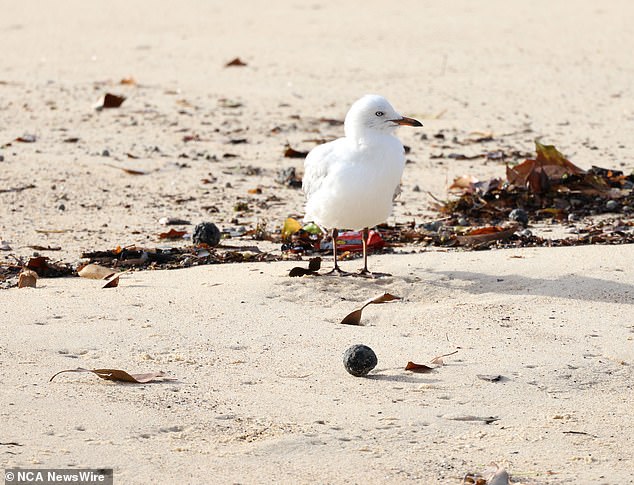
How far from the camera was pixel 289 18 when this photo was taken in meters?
17.4

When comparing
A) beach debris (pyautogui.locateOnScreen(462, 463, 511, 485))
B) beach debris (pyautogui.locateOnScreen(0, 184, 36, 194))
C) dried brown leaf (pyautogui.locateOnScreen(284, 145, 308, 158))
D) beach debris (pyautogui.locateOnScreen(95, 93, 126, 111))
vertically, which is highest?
beach debris (pyautogui.locateOnScreen(95, 93, 126, 111))

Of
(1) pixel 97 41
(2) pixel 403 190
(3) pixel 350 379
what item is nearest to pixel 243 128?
(2) pixel 403 190

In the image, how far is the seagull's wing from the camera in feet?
22.6

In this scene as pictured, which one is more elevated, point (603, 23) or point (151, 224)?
point (603, 23)

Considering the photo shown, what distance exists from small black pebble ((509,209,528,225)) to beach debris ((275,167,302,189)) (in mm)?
2069

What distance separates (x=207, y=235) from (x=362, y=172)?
141 centimetres

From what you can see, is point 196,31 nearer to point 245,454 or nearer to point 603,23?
point 603,23

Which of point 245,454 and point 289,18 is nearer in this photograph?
point 245,454

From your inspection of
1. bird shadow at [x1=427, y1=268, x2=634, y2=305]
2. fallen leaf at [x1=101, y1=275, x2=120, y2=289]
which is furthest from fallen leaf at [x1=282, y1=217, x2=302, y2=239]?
fallen leaf at [x1=101, y1=275, x2=120, y2=289]

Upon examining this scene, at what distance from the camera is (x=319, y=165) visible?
6.95m

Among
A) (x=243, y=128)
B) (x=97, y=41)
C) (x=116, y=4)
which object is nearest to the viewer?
(x=243, y=128)

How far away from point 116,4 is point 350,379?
51.0 ft

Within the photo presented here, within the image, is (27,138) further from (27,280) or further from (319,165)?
(319,165)

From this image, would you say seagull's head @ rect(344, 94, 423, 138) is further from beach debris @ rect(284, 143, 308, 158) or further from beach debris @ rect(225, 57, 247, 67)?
beach debris @ rect(225, 57, 247, 67)
